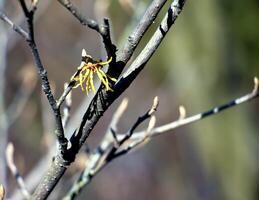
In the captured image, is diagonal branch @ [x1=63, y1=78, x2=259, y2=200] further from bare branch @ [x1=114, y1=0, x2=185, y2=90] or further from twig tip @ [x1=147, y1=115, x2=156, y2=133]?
bare branch @ [x1=114, y1=0, x2=185, y2=90]

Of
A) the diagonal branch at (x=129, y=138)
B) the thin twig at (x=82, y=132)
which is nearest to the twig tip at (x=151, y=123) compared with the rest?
the diagonal branch at (x=129, y=138)

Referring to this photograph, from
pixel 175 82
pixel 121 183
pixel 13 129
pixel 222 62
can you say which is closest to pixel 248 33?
pixel 222 62

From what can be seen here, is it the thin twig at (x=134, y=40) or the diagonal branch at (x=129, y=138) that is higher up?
the thin twig at (x=134, y=40)

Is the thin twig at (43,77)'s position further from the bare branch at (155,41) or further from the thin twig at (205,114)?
the thin twig at (205,114)

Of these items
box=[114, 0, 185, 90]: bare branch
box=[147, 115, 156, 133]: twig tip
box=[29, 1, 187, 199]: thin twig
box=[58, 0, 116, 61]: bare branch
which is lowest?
box=[147, 115, 156, 133]: twig tip

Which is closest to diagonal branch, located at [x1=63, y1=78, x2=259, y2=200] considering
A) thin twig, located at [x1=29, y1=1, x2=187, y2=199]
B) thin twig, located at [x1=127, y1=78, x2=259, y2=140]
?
thin twig, located at [x1=127, y1=78, x2=259, y2=140]

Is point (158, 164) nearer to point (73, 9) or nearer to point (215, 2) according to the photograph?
point (215, 2)

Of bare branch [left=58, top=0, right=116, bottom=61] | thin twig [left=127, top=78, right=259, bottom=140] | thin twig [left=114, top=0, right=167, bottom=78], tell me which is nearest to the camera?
bare branch [left=58, top=0, right=116, bottom=61]

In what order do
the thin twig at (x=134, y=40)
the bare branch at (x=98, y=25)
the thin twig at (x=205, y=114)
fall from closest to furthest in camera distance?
the bare branch at (x=98, y=25)
the thin twig at (x=134, y=40)
the thin twig at (x=205, y=114)

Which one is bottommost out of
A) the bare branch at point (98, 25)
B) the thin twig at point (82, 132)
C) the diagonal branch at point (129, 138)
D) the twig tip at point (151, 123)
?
the diagonal branch at point (129, 138)

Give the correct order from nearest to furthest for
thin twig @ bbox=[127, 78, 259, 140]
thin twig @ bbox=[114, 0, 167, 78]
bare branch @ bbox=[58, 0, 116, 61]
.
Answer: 1. bare branch @ bbox=[58, 0, 116, 61]
2. thin twig @ bbox=[114, 0, 167, 78]
3. thin twig @ bbox=[127, 78, 259, 140]

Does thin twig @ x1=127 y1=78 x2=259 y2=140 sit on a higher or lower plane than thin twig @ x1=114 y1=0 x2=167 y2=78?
lower

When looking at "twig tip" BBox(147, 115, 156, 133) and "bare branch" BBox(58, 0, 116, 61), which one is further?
"twig tip" BBox(147, 115, 156, 133)

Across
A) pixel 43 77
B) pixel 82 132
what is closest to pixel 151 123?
pixel 82 132
